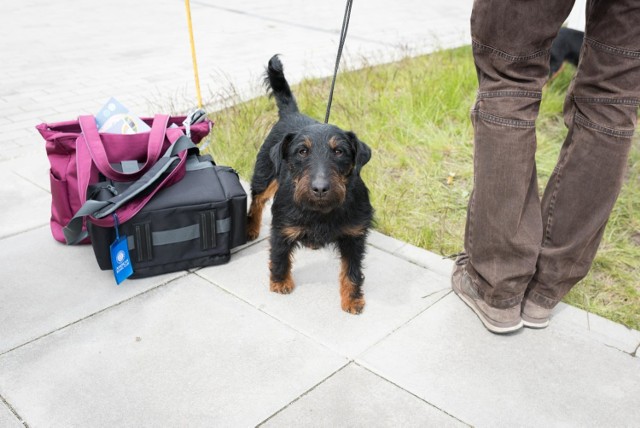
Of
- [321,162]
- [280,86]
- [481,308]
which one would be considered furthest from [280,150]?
[481,308]

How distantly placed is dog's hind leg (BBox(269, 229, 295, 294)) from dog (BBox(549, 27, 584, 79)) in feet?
14.4

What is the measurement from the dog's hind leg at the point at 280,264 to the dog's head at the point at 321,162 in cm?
32

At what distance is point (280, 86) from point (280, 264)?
139 centimetres

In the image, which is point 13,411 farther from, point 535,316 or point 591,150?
point 591,150

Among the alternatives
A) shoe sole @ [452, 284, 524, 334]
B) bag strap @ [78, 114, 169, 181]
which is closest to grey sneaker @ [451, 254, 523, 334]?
shoe sole @ [452, 284, 524, 334]

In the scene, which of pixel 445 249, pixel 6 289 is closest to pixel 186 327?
pixel 6 289

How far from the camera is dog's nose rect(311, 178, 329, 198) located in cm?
271

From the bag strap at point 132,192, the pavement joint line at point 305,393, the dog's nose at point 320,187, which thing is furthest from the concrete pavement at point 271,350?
the dog's nose at point 320,187

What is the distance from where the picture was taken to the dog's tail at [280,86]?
3.80 meters

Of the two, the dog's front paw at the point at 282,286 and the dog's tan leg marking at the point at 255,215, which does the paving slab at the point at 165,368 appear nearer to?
the dog's front paw at the point at 282,286

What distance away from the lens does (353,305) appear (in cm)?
306

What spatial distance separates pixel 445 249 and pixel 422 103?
8.21 ft

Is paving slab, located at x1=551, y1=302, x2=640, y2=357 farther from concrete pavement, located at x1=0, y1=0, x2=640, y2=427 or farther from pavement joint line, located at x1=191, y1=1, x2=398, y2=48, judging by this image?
pavement joint line, located at x1=191, y1=1, x2=398, y2=48

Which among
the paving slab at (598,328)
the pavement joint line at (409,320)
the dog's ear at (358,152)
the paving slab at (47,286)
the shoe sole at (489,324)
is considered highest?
the dog's ear at (358,152)
